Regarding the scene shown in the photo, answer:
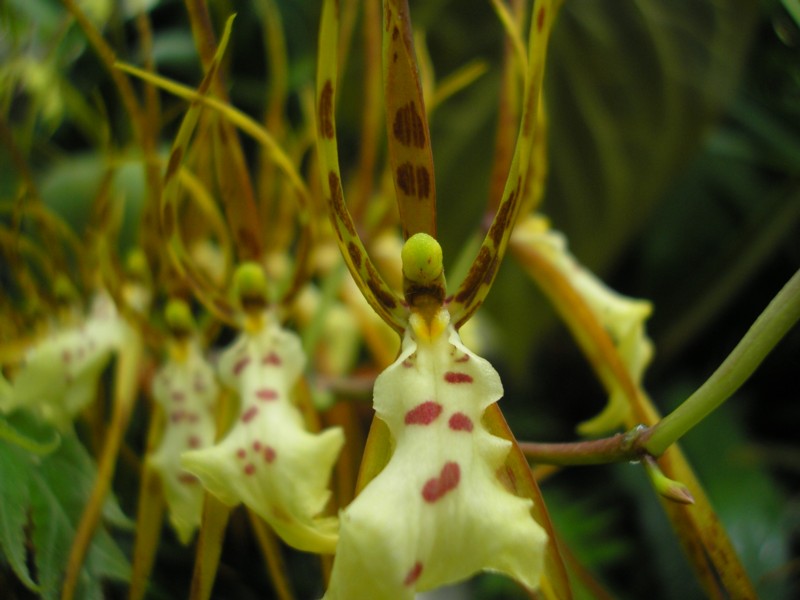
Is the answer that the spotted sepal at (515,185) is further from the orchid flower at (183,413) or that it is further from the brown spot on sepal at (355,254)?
the orchid flower at (183,413)

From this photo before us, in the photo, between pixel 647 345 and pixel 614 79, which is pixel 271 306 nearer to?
pixel 647 345

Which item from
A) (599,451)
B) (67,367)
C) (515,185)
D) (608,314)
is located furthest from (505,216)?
(67,367)

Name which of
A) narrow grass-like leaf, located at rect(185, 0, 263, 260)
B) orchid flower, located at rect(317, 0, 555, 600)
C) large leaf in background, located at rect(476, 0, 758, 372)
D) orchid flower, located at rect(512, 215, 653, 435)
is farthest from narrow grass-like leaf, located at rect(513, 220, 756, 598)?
large leaf in background, located at rect(476, 0, 758, 372)

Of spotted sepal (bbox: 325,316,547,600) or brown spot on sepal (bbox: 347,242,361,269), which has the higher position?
brown spot on sepal (bbox: 347,242,361,269)

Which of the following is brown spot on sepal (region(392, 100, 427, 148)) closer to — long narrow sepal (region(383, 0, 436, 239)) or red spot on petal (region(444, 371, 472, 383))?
long narrow sepal (region(383, 0, 436, 239))

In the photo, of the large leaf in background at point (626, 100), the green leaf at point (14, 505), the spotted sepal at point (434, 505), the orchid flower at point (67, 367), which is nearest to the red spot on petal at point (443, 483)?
the spotted sepal at point (434, 505)

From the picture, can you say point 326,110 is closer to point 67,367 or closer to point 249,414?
point 249,414
